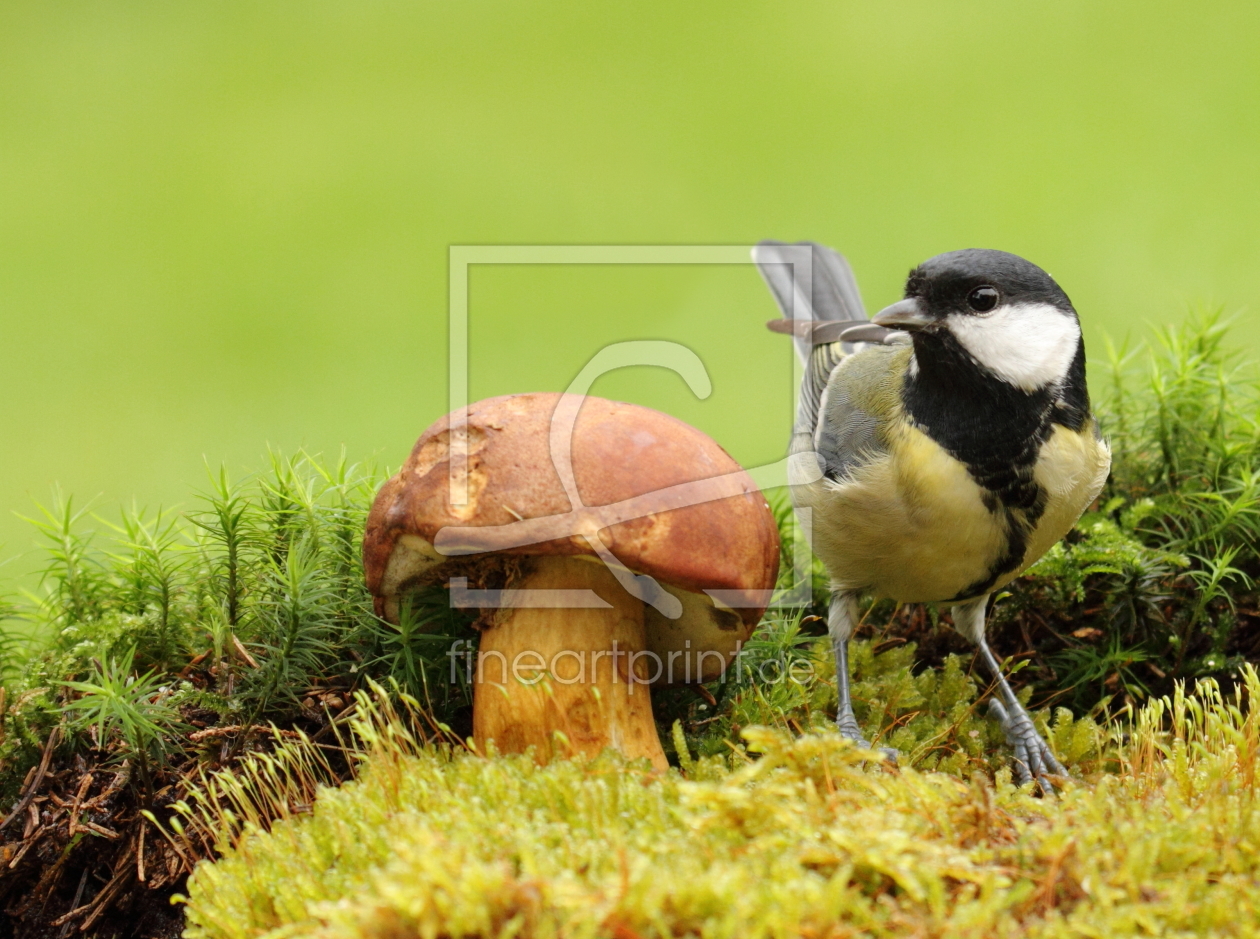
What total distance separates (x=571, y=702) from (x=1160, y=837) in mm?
928

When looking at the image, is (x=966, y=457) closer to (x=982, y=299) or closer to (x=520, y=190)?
(x=982, y=299)

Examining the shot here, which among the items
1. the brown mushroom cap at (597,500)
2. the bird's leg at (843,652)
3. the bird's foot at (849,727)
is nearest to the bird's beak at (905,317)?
the brown mushroom cap at (597,500)

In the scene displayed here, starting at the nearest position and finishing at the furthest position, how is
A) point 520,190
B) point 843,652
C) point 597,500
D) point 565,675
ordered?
point 597,500 → point 565,675 → point 843,652 → point 520,190

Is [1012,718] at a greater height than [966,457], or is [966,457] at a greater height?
[966,457]

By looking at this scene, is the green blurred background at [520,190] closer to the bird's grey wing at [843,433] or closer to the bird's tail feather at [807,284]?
the bird's tail feather at [807,284]

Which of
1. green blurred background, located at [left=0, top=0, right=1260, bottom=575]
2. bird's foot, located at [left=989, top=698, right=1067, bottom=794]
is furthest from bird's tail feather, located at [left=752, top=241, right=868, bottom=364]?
bird's foot, located at [left=989, top=698, right=1067, bottom=794]

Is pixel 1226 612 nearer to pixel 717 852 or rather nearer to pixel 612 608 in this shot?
pixel 612 608

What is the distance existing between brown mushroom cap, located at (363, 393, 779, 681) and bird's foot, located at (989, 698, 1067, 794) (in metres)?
0.66

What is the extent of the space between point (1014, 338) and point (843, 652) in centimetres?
75

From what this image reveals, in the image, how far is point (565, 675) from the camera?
6.47ft

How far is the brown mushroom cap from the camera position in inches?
68.9

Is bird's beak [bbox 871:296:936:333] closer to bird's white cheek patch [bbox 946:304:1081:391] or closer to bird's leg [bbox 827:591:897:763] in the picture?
bird's white cheek patch [bbox 946:304:1081:391]

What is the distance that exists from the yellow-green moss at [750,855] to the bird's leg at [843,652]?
1.59ft

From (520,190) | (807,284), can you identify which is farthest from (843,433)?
(520,190)
